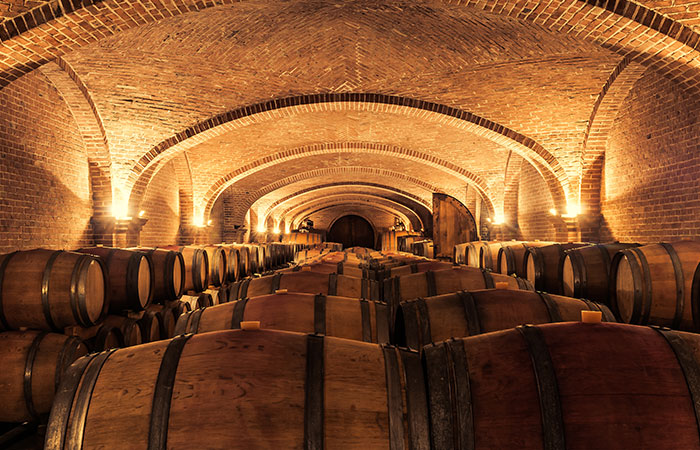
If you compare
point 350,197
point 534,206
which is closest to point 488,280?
point 534,206

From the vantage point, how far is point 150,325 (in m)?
4.42

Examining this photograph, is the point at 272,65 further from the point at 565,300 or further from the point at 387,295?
the point at 565,300

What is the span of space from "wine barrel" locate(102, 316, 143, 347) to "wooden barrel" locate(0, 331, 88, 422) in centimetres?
78

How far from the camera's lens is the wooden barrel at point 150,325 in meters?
4.33

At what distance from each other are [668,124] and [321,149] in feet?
29.0

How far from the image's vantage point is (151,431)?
4.33 feet

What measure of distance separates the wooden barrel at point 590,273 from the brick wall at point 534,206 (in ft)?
22.9

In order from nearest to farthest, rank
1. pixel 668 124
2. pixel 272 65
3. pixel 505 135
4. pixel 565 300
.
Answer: pixel 565 300 → pixel 668 124 → pixel 272 65 → pixel 505 135

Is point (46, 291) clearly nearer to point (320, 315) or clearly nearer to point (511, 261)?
point (320, 315)

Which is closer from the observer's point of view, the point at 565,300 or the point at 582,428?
the point at 582,428

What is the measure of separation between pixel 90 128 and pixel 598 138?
10.2 meters

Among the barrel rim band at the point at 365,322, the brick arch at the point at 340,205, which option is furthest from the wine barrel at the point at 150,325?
the brick arch at the point at 340,205

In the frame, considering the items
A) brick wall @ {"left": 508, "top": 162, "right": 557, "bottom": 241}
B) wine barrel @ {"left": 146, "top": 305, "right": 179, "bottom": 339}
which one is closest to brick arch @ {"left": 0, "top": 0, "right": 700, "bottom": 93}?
wine barrel @ {"left": 146, "top": 305, "right": 179, "bottom": 339}

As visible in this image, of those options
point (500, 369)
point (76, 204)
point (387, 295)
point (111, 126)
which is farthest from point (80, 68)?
point (500, 369)
